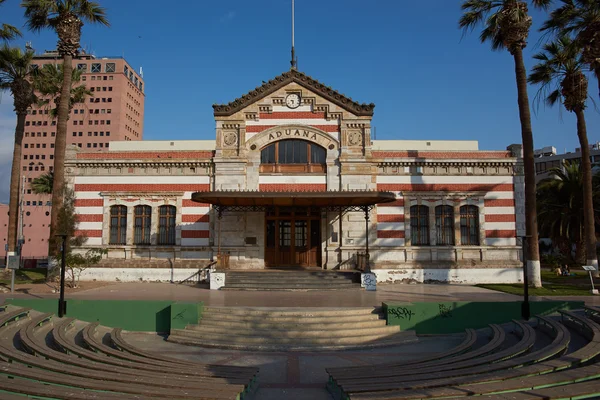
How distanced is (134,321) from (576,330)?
12.0m

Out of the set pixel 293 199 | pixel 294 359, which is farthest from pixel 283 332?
pixel 293 199

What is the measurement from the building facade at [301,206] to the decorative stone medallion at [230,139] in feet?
0.17

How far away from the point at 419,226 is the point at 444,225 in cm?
132

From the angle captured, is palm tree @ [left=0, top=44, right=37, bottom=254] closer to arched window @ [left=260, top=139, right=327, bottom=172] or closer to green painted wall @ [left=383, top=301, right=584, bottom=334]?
arched window @ [left=260, top=139, right=327, bottom=172]

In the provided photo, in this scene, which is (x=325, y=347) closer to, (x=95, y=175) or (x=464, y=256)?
(x=464, y=256)

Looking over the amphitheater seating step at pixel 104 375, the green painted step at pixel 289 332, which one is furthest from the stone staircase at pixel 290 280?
the amphitheater seating step at pixel 104 375

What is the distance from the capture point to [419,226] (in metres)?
23.0

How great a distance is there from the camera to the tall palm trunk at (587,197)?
23016mm

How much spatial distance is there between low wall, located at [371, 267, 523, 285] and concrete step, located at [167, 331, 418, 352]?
10.1 metres

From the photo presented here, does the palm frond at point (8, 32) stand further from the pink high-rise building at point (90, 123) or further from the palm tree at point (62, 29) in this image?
the pink high-rise building at point (90, 123)

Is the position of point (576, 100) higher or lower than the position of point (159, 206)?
higher

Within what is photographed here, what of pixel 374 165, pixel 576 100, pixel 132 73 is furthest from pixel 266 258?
pixel 132 73

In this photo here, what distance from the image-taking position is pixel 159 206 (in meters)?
23.3

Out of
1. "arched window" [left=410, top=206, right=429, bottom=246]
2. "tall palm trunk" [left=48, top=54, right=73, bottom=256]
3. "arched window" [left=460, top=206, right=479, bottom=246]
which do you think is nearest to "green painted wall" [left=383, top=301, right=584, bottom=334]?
"arched window" [left=410, top=206, right=429, bottom=246]
